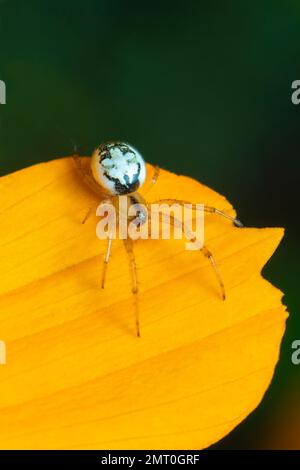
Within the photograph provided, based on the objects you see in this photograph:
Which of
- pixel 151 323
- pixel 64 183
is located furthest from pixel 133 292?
pixel 64 183

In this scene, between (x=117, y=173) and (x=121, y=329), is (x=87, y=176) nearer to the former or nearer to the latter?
(x=117, y=173)

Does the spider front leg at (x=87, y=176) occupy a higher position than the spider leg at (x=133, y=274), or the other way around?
the spider front leg at (x=87, y=176)

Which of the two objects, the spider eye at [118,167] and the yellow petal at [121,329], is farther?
the spider eye at [118,167]

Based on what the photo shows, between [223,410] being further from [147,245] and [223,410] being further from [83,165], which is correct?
[83,165]

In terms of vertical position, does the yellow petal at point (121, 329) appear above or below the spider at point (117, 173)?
below

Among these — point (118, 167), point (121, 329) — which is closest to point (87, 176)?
point (118, 167)
